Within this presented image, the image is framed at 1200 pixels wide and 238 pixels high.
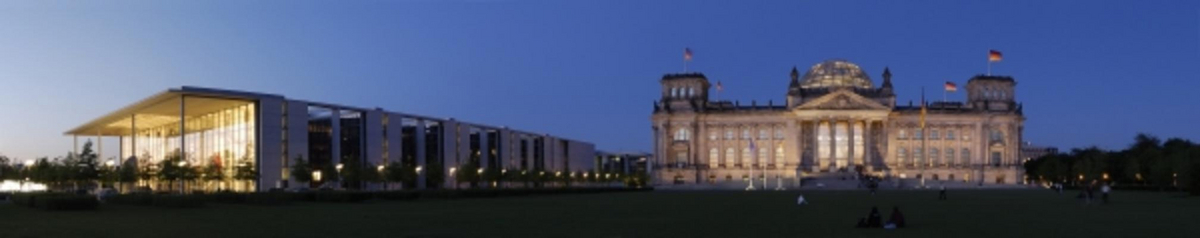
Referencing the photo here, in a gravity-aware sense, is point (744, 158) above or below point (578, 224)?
above

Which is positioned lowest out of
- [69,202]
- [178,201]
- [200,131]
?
[178,201]

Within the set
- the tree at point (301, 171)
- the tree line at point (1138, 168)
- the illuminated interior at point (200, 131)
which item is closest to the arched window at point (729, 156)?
the tree line at point (1138, 168)

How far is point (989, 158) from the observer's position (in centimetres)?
17838

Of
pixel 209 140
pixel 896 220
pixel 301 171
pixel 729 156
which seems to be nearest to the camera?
pixel 896 220

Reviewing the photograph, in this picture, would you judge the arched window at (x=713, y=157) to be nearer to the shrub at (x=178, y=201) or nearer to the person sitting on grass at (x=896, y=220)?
the shrub at (x=178, y=201)

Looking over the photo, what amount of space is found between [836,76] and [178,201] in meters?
145

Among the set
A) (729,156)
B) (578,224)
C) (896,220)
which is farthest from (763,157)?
(896,220)

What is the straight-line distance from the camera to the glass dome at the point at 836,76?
187 meters

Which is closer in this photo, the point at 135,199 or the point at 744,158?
the point at 135,199

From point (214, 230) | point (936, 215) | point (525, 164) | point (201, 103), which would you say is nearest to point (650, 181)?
point (525, 164)

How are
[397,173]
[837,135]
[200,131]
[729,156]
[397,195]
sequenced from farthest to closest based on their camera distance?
1. [729,156]
2. [837,135]
3. [200,131]
4. [397,173]
5. [397,195]

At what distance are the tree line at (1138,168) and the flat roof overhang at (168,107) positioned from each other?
5935 cm

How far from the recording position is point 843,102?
17462 cm

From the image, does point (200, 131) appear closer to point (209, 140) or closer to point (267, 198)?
point (209, 140)
